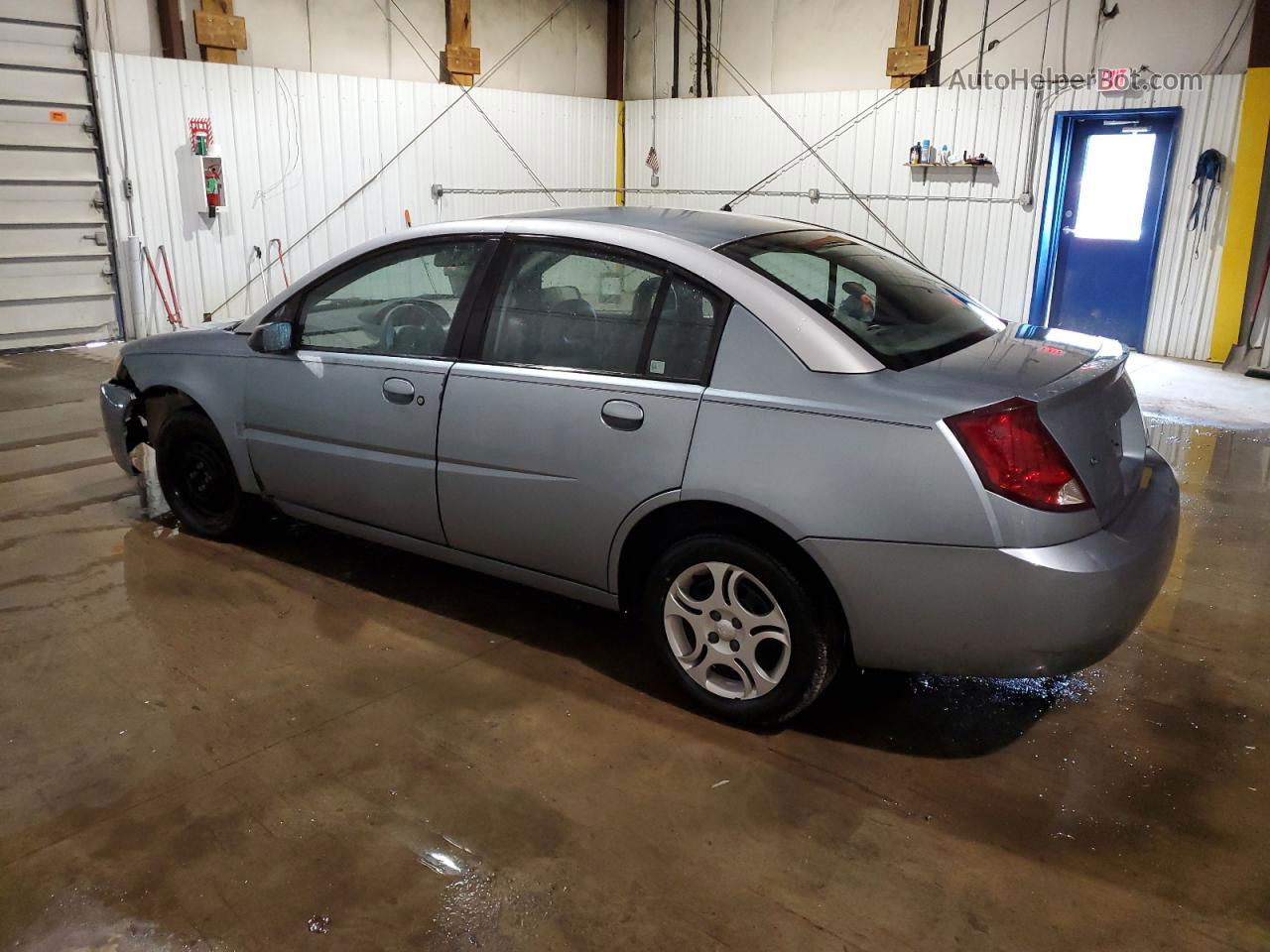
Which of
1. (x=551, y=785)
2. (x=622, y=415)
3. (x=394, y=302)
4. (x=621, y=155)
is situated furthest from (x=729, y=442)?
(x=621, y=155)

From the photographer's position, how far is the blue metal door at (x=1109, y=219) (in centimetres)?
921

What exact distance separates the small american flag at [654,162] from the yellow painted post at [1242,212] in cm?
666

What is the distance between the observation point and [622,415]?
2840mm

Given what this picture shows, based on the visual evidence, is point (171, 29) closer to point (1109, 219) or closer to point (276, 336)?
point (276, 336)

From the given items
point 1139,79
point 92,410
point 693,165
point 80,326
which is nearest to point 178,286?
point 80,326

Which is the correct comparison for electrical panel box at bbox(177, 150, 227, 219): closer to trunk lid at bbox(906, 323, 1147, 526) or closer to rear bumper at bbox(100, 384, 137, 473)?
rear bumper at bbox(100, 384, 137, 473)

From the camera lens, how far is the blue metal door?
921 centimetres

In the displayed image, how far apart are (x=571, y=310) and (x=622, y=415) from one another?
460 millimetres

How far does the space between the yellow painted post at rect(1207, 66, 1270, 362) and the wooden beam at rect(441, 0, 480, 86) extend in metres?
7.97

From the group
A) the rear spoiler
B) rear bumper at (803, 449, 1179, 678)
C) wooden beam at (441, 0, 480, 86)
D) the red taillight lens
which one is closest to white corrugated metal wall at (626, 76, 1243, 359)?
wooden beam at (441, 0, 480, 86)

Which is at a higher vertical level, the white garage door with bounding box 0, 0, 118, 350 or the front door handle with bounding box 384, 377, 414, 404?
the white garage door with bounding box 0, 0, 118, 350

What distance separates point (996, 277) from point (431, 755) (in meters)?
9.20

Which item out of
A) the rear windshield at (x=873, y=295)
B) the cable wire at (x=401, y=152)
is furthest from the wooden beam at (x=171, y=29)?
the rear windshield at (x=873, y=295)

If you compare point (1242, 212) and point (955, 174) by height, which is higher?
point (955, 174)
